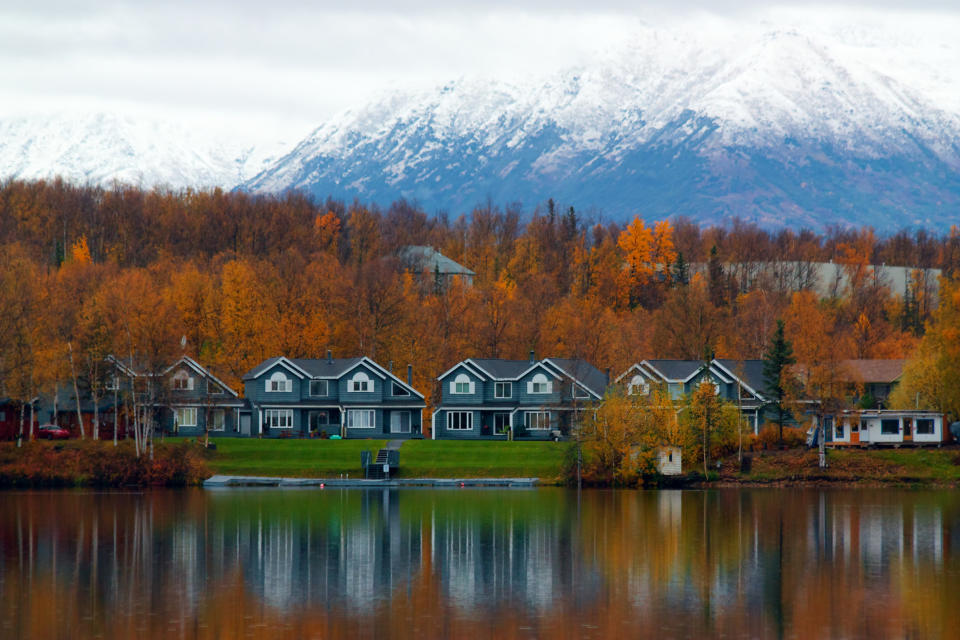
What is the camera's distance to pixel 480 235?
161 metres

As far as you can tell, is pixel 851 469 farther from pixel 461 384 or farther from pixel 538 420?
pixel 461 384

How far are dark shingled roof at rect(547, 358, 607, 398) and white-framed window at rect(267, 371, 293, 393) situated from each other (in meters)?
19.3

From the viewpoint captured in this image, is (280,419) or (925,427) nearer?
(925,427)

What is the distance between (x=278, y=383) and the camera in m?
93.2

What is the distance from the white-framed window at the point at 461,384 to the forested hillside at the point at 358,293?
5221mm

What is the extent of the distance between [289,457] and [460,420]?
16574mm

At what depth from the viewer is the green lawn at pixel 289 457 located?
255 feet

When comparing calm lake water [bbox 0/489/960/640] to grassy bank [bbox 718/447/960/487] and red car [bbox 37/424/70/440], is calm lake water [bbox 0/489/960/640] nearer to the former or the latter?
grassy bank [bbox 718/447/960/487]

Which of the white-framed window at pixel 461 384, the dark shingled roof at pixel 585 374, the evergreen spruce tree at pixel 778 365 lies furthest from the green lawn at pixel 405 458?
the evergreen spruce tree at pixel 778 365

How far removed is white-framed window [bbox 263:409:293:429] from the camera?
93.9m

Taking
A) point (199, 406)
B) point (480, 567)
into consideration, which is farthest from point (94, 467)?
point (480, 567)

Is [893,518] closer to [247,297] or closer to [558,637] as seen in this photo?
[558,637]

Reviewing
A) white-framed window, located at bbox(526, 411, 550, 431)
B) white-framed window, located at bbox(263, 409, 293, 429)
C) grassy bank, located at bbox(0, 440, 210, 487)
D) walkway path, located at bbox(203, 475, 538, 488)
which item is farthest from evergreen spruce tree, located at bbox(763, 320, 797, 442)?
grassy bank, located at bbox(0, 440, 210, 487)

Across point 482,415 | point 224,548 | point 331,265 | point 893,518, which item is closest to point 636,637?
point 224,548
